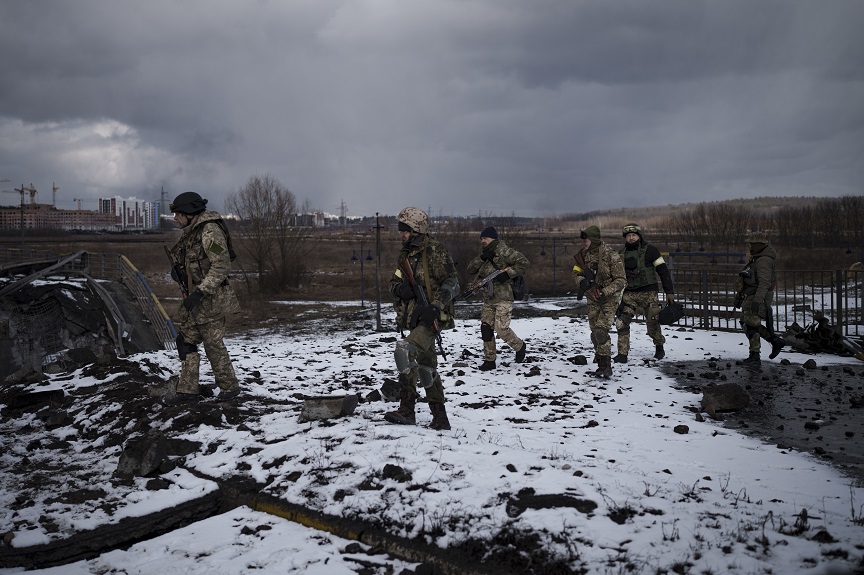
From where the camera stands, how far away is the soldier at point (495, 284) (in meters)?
10.2

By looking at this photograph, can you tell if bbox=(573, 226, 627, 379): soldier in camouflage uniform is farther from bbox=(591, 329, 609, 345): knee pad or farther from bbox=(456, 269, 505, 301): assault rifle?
bbox=(456, 269, 505, 301): assault rifle

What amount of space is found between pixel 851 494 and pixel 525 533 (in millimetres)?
2502

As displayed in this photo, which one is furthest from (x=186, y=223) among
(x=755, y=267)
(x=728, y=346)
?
(x=728, y=346)

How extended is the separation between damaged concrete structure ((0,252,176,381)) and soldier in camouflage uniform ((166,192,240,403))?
3741mm

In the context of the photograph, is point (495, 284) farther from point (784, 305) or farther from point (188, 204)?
point (784, 305)

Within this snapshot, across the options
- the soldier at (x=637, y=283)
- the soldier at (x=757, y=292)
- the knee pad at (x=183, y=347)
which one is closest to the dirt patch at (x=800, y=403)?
the soldier at (x=757, y=292)

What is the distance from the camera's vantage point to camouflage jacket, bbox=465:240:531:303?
10125 millimetres

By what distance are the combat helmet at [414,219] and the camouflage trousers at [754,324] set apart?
6406 mm

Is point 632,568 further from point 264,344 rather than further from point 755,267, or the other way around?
point 264,344

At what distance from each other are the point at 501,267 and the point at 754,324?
170 inches

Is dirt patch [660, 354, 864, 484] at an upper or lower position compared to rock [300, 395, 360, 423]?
lower

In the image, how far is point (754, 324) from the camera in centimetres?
1068

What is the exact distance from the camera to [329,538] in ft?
15.1

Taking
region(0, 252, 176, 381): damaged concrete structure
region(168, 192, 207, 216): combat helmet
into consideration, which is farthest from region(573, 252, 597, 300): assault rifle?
region(0, 252, 176, 381): damaged concrete structure
